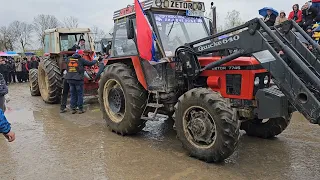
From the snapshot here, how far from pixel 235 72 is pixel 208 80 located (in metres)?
0.44

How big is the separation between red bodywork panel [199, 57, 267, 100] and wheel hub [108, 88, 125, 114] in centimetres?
171

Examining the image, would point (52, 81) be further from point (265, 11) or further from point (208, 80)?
point (265, 11)

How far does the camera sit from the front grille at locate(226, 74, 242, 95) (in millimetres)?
4437

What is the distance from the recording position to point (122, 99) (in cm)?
577

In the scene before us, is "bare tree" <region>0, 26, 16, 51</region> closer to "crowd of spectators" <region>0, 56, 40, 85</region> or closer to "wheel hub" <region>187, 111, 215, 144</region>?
"crowd of spectators" <region>0, 56, 40, 85</region>

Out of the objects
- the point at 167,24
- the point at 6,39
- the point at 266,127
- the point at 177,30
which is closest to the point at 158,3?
the point at 167,24

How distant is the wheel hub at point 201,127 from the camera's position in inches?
169

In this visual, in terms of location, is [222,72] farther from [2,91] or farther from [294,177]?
[2,91]

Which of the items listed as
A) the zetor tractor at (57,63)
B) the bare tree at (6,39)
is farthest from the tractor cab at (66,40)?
the bare tree at (6,39)

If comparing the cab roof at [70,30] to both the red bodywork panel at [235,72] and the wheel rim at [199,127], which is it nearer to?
the red bodywork panel at [235,72]

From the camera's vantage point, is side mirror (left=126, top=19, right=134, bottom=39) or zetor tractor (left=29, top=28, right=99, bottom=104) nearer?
side mirror (left=126, top=19, right=134, bottom=39)

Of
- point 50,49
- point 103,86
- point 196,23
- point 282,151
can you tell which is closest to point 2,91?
point 103,86

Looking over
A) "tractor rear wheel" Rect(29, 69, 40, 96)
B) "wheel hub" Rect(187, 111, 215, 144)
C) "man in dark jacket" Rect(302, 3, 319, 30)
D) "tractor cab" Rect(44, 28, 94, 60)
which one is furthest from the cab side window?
"tractor rear wheel" Rect(29, 69, 40, 96)

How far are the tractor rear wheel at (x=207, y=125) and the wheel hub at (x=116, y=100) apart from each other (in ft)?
4.86
